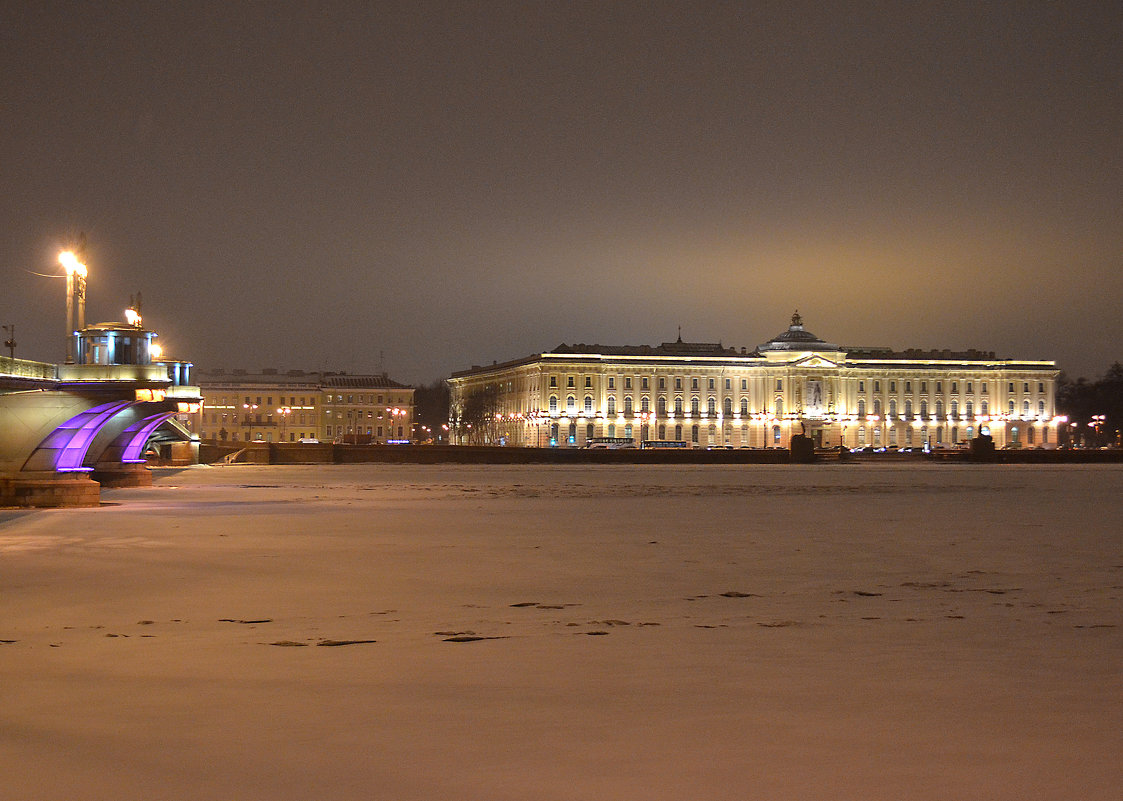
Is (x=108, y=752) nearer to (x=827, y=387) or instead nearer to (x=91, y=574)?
(x=91, y=574)

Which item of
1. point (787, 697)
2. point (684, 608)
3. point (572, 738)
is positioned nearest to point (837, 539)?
point (684, 608)

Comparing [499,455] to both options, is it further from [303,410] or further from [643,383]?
[303,410]

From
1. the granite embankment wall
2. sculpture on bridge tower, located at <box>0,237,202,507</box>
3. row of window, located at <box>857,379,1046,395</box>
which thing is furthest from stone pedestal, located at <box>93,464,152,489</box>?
row of window, located at <box>857,379,1046,395</box>

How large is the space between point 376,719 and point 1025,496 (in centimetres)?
3962

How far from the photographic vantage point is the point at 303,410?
190875 millimetres

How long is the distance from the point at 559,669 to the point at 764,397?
544ft

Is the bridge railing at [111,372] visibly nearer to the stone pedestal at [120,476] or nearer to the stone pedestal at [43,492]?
the stone pedestal at [43,492]

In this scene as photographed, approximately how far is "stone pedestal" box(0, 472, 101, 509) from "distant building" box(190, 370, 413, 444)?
14816cm

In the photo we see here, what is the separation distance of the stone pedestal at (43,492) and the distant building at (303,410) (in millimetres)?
148164

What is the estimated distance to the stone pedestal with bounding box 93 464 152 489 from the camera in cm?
5169

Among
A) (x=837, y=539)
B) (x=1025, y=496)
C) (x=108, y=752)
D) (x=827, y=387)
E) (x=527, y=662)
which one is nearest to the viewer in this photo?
(x=108, y=752)

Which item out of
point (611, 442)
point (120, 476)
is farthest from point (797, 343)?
Answer: point (120, 476)

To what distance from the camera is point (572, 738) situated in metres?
9.00

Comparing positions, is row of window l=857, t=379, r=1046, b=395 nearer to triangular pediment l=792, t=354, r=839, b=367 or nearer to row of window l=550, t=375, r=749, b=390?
triangular pediment l=792, t=354, r=839, b=367
